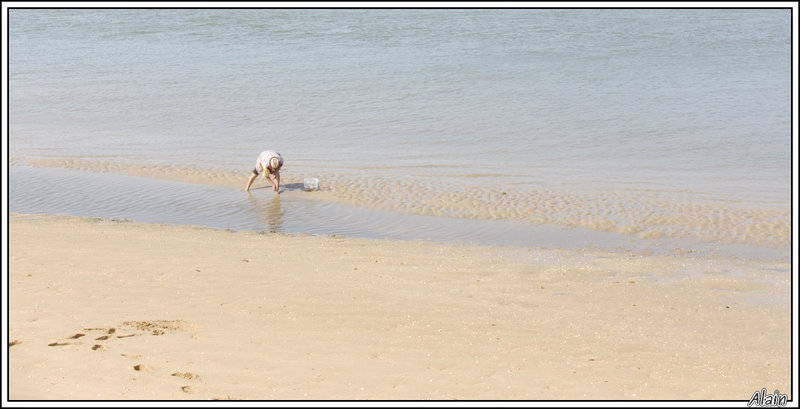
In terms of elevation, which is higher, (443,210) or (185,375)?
(443,210)

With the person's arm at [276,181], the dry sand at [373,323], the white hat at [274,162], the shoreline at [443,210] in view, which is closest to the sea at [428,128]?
the shoreline at [443,210]

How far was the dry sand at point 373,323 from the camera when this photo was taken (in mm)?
4754

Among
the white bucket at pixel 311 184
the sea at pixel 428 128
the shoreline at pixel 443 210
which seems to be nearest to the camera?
the shoreline at pixel 443 210

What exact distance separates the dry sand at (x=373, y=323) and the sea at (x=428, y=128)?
192 centimetres

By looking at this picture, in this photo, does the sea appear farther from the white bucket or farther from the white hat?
the white hat

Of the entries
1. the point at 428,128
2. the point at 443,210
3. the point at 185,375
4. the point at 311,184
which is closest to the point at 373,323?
the point at 185,375

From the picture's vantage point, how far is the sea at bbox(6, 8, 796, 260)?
35.2ft

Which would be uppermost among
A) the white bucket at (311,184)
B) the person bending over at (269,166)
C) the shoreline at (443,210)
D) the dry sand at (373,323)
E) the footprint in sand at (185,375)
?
the person bending over at (269,166)

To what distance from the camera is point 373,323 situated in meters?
5.86

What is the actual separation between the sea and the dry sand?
75.7 inches

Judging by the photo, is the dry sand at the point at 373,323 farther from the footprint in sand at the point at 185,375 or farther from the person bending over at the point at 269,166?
the person bending over at the point at 269,166

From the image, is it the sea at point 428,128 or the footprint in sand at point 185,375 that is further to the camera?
the sea at point 428,128

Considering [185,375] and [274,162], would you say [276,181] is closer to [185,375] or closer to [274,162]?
[274,162]

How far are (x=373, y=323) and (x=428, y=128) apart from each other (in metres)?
11.4
